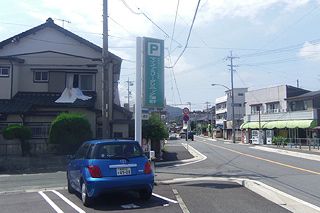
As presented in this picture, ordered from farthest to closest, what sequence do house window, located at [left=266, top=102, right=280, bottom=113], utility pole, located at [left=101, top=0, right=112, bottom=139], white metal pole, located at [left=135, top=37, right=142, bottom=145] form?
house window, located at [left=266, top=102, right=280, bottom=113] → utility pole, located at [left=101, top=0, right=112, bottom=139] → white metal pole, located at [left=135, top=37, right=142, bottom=145]

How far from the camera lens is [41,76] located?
22781 millimetres

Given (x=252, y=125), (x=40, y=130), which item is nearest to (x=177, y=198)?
(x=40, y=130)

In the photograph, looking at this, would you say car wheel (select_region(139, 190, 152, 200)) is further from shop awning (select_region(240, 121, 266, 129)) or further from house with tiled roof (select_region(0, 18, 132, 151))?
shop awning (select_region(240, 121, 266, 129))

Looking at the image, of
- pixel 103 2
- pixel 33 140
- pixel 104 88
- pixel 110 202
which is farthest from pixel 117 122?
pixel 110 202

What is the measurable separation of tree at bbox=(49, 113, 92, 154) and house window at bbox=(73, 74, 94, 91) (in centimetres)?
603

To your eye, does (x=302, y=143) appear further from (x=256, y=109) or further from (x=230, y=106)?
(x=230, y=106)

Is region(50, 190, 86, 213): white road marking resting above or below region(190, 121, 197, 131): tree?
below

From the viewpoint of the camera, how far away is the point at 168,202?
24.8 feet

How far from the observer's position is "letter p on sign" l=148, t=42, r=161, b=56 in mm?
13417

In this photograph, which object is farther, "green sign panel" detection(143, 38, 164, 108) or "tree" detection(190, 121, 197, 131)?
"tree" detection(190, 121, 197, 131)

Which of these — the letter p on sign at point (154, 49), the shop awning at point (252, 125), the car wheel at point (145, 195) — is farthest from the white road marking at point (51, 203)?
the shop awning at point (252, 125)

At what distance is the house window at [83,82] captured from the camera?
75.8ft

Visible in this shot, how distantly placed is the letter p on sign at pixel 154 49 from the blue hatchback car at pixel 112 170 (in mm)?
6488

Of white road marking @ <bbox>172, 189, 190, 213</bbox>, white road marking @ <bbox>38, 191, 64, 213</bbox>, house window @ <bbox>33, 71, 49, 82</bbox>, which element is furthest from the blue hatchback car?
house window @ <bbox>33, 71, 49, 82</bbox>
